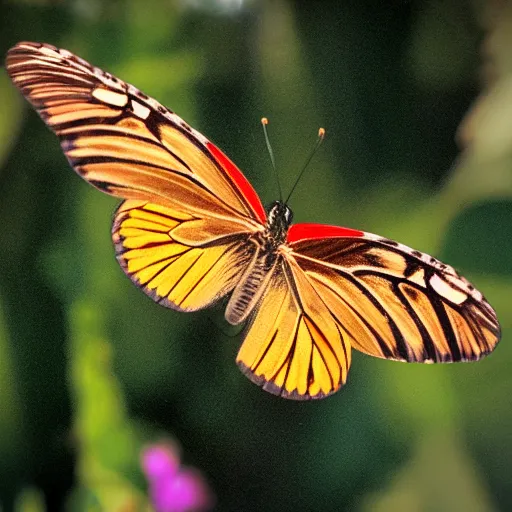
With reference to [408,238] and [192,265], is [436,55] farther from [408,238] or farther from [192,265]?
[192,265]

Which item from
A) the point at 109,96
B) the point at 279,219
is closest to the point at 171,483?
the point at 279,219

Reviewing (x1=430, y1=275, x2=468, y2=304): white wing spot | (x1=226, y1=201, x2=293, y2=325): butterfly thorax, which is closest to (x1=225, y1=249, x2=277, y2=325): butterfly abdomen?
(x1=226, y1=201, x2=293, y2=325): butterfly thorax

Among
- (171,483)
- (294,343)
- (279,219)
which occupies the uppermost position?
(279,219)

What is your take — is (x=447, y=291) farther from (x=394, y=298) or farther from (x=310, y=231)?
(x=310, y=231)

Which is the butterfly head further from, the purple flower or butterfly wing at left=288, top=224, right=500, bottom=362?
the purple flower

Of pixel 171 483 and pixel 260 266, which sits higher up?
pixel 260 266

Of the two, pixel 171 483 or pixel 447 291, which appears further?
pixel 171 483

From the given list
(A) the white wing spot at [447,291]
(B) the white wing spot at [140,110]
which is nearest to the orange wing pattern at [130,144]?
(B) the white wing spot at [140,110]
